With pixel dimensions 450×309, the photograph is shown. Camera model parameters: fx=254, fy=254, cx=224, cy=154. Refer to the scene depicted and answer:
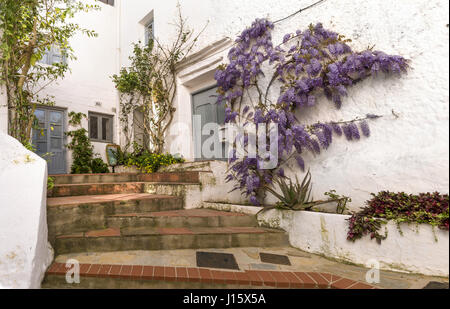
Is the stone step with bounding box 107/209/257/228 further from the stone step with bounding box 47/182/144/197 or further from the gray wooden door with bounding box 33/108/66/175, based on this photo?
the gray wooden door with bounding box 33/108/66/175

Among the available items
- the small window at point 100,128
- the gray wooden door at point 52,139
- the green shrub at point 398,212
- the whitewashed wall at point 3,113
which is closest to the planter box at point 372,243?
the green shrub at point 398,212

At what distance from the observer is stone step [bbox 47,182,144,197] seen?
11.3ft

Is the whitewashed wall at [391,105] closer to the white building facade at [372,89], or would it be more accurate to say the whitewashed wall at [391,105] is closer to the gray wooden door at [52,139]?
the white building facade at [372,89]

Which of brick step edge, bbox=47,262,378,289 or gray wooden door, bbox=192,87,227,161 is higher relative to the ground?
gray wooden door, bbox=192,87,227,161

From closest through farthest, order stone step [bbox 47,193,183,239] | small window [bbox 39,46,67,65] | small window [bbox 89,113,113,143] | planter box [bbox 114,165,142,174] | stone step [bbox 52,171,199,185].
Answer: stone step [bbox 47,193,183,239]
stone step [bbox 52,171,199,185]
planter box [bbox 114,165,142,174]
small window [bbox 39,46,67,65]
small window [bbox 89,113,113,143]

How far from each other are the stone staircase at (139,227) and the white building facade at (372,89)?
111 cm

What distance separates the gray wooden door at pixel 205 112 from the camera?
496 centimetres

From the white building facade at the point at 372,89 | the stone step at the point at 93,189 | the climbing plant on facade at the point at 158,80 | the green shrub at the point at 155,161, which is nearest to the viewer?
the white building facade at the point at 372,89

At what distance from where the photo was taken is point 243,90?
412cm

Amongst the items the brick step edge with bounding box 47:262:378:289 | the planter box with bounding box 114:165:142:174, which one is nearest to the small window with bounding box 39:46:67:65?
the planter box with bounding box 114:165:142:174

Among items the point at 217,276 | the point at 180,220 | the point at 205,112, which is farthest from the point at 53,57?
the point at 217,276

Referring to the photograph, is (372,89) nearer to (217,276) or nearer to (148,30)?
(217,276)

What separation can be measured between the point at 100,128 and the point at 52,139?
3.97 ft

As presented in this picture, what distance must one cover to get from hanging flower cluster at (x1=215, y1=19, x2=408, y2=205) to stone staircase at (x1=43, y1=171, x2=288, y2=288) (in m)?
0.69
